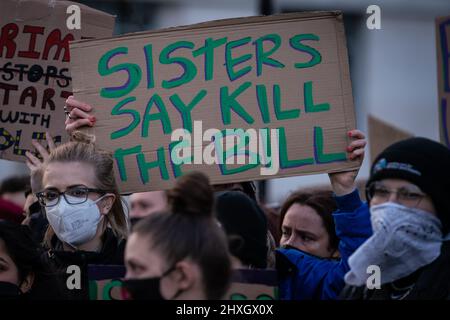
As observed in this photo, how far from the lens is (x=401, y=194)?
378 centimetres

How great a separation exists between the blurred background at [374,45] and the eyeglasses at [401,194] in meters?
6.04

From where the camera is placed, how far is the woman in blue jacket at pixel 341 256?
412 centimetres

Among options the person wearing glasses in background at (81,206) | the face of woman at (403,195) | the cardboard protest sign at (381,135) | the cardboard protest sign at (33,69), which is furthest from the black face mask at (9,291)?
the cardboard protest sign at (381,135)

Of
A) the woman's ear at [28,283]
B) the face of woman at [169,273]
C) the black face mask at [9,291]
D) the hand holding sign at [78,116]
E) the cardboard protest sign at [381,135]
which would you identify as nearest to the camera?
the face of woman at [169,273]

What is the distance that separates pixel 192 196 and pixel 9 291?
1190mm

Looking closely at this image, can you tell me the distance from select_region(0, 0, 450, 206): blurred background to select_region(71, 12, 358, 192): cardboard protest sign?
5.43 meters

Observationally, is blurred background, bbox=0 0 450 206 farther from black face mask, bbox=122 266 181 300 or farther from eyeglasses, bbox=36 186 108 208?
black face mask, bbox=122 266 181 300

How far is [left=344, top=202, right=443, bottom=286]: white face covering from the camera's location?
12.2 ft

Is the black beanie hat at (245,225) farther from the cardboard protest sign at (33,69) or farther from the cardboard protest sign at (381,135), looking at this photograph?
the cardboard protest sign at (381,135)

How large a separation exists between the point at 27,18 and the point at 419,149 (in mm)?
2251

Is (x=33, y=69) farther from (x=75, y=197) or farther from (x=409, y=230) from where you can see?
(x=409, y=230)

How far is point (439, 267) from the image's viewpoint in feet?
12.2

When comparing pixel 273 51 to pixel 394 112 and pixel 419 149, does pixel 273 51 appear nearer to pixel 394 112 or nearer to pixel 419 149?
pixel 419 149

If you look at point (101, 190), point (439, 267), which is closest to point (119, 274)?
point (101, 190)
